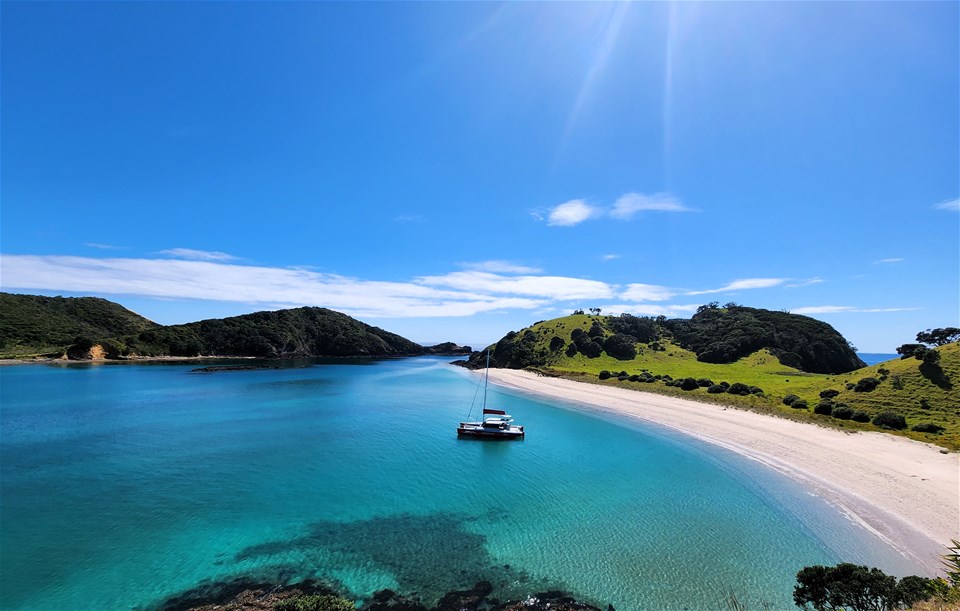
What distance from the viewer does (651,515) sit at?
72.8 ft

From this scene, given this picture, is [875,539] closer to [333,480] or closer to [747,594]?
[747,594]

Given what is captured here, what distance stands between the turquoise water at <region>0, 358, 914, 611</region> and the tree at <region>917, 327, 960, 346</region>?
4503 cm

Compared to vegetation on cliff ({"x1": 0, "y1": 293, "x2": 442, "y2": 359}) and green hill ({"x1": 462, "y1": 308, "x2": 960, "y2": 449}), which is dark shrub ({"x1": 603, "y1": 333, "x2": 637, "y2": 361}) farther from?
vegetation on cliff ({"x1": 0, "y1": 293, "x2": 442, "y2": 359})

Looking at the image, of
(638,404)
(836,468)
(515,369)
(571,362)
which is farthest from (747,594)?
(515,369)

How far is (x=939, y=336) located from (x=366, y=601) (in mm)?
78654

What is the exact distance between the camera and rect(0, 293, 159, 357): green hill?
128m

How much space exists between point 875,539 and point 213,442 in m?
51.3

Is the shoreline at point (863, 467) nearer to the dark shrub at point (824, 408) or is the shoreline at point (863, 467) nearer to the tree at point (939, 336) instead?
the dark shrub at point (824, 408)

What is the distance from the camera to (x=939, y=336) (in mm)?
51094

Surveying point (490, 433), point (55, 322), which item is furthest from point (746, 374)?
point (55, 322)

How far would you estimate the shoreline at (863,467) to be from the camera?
19.3m

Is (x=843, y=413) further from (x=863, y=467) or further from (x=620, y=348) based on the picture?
(x=620, y=348)

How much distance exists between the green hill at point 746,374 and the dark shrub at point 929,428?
0.07 m

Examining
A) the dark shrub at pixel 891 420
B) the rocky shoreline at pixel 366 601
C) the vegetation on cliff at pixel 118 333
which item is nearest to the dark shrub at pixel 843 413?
the dark shrub at pixel 891 420
